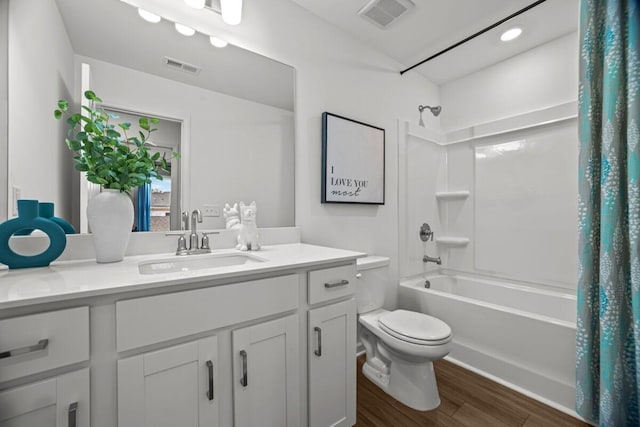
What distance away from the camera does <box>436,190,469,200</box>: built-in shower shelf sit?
2.57 m

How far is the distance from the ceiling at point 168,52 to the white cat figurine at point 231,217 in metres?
0.64

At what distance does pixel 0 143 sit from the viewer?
89cm

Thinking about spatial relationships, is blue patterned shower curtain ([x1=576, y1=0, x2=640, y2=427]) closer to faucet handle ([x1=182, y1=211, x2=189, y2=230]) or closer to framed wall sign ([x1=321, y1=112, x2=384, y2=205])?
framed wall sign ([x1=321, y1=112, x2=384, y2=205])

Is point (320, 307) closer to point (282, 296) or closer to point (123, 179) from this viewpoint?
point (282, 296)

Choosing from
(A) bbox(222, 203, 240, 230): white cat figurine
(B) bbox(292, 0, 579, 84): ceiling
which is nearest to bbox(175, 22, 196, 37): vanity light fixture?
(B) bbox(292, 0, 579, 84): ceiling

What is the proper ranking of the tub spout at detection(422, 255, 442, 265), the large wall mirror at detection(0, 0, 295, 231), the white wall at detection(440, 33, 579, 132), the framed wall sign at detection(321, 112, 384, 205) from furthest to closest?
the tub spout at detection(422, 255, 442, 265), the white wall at detection(440, 33, 579, 132), the framed wall sign at detection(321, 112, 384, 205), the large wall mirror at detection(0, 0, 295, 231)

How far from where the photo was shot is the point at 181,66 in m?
1.33

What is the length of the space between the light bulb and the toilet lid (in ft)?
6.19

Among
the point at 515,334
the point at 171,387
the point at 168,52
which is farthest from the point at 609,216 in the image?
the point at 168,52

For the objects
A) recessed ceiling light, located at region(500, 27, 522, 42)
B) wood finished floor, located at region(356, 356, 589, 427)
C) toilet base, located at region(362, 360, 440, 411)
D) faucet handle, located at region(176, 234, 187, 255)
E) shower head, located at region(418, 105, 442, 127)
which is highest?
recessed ceiling light, located at region(500, 27, 522, 42)

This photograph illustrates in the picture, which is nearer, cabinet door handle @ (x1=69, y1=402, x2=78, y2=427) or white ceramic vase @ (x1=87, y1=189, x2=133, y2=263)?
cabinet door handle @ (x1=69, y1=402, x2=78, y2=427)

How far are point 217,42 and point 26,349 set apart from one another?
4.95 feet

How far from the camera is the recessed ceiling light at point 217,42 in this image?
1.44 meters

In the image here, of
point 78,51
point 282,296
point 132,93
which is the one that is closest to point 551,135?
point 282,296
